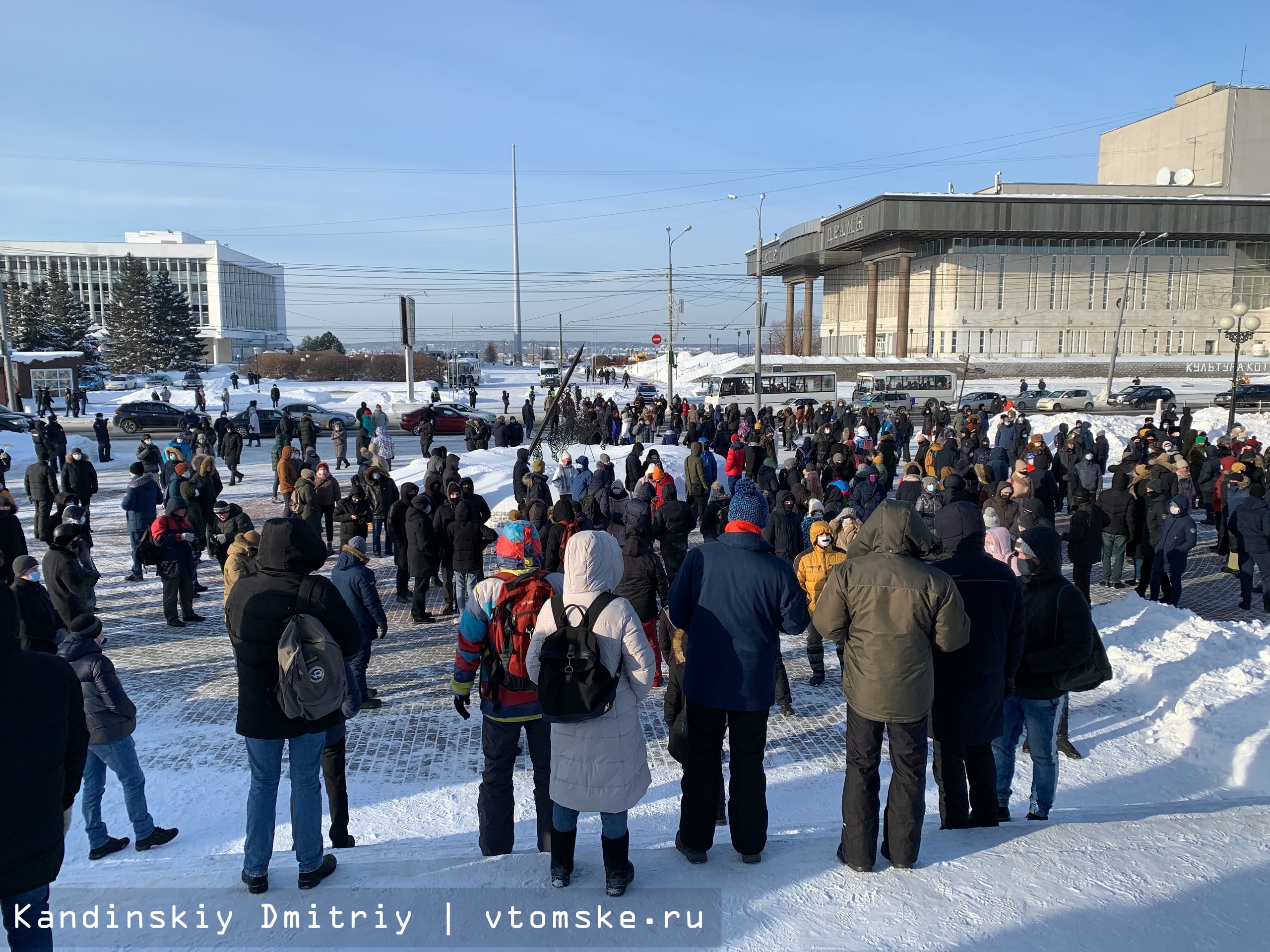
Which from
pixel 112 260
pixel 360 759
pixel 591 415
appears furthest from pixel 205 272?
pixel 360 759

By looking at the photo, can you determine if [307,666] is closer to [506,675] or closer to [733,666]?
[506,675]

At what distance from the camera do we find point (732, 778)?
3836 millimetres

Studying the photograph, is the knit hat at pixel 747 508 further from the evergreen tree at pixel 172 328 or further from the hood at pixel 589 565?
the evergreen tree at pixel 172 328

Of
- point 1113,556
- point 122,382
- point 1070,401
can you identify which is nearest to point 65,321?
point 122,382

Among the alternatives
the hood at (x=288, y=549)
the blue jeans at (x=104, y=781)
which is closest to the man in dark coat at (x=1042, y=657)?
the hood at (x=288, y=549)

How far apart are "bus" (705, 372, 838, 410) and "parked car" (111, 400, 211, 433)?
929 inches

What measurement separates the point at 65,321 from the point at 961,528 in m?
72.0

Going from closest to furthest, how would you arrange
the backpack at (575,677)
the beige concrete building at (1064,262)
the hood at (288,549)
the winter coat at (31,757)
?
the winter coat at (31,757) < the backpack at (575,677) < the hood at (288,549) < the beige concrete building at (1064,262)

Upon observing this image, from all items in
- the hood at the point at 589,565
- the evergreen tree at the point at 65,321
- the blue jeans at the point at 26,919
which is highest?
the evergreen tree at the point at 65,321

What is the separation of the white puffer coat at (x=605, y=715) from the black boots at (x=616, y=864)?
18 centimetres

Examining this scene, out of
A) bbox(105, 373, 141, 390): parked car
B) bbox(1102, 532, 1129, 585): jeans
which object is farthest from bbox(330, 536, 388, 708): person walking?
bbox(105, 373, 141, 390): parked car

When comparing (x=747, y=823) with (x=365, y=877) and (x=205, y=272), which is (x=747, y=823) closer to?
(x=365, y=877)

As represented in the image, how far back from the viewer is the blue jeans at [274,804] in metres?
3.62

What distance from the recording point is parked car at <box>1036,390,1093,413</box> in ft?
136
